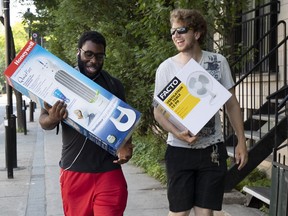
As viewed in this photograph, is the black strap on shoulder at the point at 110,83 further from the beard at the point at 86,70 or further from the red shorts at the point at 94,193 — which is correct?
the red shorts at the point at 94,193

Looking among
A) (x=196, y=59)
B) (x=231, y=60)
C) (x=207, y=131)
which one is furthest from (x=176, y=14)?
(x=231, y=60)

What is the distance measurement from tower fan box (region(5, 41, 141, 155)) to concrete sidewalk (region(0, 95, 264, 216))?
2.53 m

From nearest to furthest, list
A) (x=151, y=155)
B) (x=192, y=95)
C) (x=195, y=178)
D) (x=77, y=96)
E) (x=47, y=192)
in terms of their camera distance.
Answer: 1. (x=77, y=96)
2. (x=192, y=95)
3. (x=195, y=178)
4. (x=47, y=192)
5. (x=151, y=155)

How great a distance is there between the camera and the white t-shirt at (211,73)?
11.6 ft

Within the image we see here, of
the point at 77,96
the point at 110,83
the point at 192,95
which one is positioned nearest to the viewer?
the point at 77,96

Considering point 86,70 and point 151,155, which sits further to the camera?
point 151,155

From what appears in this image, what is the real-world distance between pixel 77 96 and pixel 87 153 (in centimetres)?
46

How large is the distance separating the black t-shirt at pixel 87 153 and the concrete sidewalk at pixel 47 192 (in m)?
2.29

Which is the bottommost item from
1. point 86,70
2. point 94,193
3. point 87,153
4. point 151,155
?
point 151,155

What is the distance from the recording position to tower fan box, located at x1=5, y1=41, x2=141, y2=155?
320 cm

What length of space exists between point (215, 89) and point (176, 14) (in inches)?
24.8

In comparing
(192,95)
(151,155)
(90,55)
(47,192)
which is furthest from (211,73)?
(151,155)

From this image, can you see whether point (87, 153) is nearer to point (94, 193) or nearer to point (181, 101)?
point (94, 193)

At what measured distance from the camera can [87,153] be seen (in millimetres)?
3473
